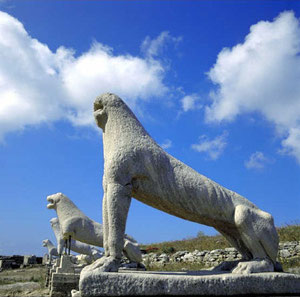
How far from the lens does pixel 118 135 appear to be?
343 cm

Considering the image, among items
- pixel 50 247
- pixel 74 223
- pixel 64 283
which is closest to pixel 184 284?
pixel 64 283

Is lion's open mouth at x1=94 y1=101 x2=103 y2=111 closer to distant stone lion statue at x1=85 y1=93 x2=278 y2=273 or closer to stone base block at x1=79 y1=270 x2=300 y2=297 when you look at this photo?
distant stone lion statue at x1=85 y1=93 x2=278 y2=273

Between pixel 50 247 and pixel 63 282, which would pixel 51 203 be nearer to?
pixel 63 282

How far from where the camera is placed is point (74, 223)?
875 cm

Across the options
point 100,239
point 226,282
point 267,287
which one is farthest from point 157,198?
point 100,239

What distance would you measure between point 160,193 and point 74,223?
601 cm

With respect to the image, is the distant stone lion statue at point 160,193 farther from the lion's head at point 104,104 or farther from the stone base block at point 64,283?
the stone base block at point 64,283

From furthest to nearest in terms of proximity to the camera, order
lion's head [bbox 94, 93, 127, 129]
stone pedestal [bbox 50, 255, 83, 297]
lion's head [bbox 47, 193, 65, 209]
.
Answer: lion's head [bbox 47, 193, 65, 209] < stone pedestal [bbox 50, 255, 83, 297] < lion's head [bbox 94, 93, 127, 129]

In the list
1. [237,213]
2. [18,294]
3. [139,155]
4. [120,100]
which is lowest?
[18,294]

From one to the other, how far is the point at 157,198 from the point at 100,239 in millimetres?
6034

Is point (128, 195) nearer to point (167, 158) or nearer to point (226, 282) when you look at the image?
point (167, 158)

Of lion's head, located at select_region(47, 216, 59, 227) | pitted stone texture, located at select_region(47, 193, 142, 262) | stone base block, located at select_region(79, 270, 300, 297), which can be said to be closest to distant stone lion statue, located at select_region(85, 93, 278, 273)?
stone base block, located at select_region(79, 270, 300, 297)

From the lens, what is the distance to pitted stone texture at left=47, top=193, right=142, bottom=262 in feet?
28.7

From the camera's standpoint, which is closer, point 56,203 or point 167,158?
point 167,158
